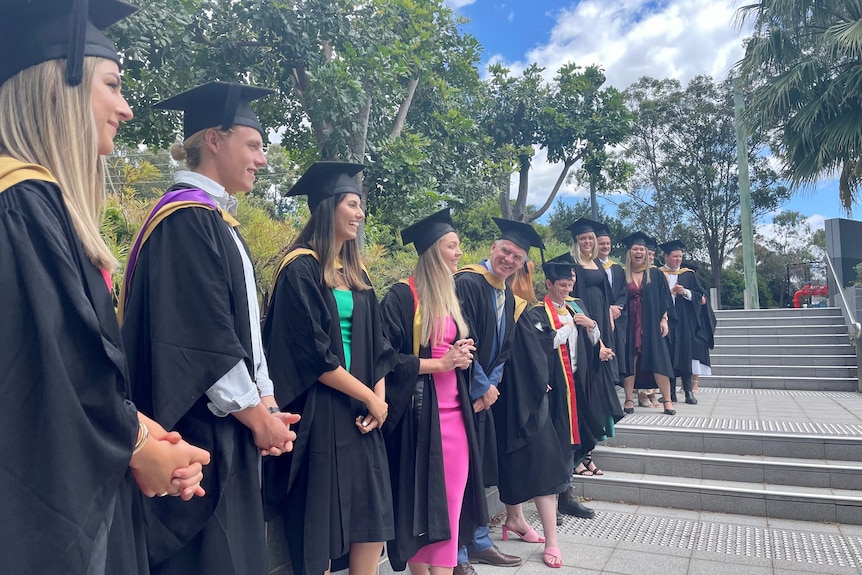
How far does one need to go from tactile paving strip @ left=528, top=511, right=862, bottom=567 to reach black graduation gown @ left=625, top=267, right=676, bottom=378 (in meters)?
2.45

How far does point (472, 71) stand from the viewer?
45.2 ft

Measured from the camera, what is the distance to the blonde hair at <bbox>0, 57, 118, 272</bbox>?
1269 millimetres

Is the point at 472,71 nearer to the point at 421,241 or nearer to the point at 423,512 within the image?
the point at 421,241

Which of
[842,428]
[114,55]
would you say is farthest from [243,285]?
[842,428]

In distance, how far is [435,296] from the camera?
3.32m

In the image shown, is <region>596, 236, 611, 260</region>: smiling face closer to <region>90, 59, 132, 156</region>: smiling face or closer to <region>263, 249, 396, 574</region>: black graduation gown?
<region>263, 249, 396, 574</region>: black graduation gown

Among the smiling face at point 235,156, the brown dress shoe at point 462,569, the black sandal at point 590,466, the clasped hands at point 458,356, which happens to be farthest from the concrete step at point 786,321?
the smiling face at point 235,156

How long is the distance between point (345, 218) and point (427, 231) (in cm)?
86

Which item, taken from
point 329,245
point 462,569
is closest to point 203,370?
point 329,245

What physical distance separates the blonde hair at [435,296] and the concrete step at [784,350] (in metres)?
10.2

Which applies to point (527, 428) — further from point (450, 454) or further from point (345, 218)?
point (345, 218)

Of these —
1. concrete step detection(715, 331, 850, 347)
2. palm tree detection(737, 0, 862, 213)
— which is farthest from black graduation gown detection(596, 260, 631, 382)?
palm tree detection(737, 0, 862, 213)

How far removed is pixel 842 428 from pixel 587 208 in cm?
2544

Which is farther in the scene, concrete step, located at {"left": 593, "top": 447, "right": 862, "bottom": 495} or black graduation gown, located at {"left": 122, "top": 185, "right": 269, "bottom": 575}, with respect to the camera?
concrete step, located at {"left": 593, "top": 447, "right": 862, "bottom": 495}
